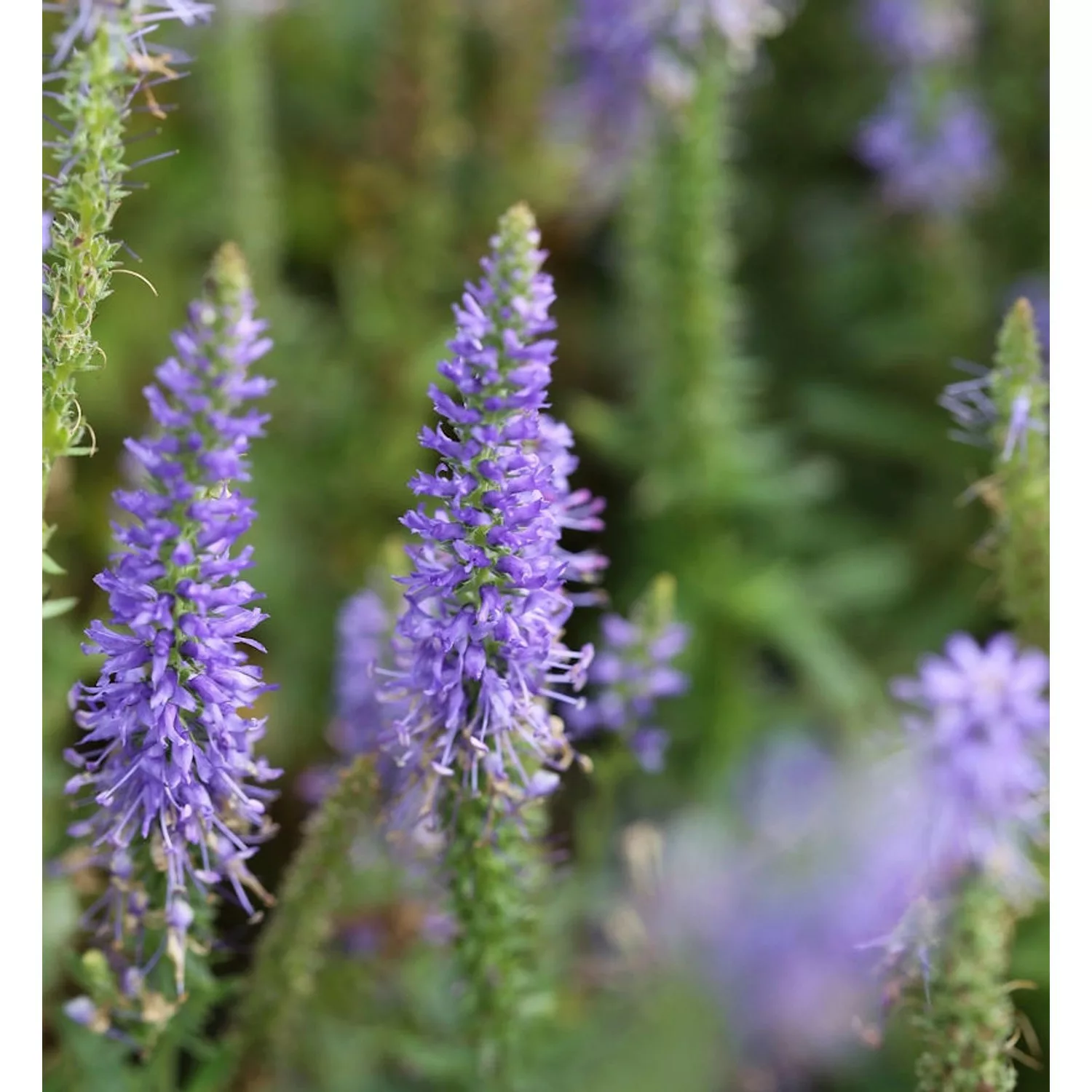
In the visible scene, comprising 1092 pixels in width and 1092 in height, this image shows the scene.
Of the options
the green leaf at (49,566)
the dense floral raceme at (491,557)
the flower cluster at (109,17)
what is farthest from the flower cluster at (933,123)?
the green leaf at (49,566)

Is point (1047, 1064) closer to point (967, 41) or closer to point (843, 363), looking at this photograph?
point (843, 363)

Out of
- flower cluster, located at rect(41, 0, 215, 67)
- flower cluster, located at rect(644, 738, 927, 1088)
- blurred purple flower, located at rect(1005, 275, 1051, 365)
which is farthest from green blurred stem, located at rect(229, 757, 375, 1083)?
blurred purple flower, located at rect(1005, 275, 1051, 365)

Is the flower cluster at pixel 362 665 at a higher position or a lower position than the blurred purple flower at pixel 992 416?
lower

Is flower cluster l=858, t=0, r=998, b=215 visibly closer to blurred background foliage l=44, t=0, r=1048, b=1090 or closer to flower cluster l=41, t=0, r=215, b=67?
blurred background foliage l=44, t=0, r=1048, b=1090

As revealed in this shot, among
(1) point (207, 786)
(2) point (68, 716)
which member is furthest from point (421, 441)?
(2) point (68, 716)

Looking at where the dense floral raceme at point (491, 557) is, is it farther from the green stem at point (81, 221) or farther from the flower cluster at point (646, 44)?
the flower cluster at point (646, 44)

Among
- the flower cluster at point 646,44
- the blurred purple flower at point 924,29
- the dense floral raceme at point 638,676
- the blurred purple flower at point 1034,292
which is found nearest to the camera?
the dense floral raceme at point 638,676

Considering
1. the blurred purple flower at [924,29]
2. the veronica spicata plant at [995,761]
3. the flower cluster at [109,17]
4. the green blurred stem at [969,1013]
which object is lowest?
the green blurred stem at [969,1013]
